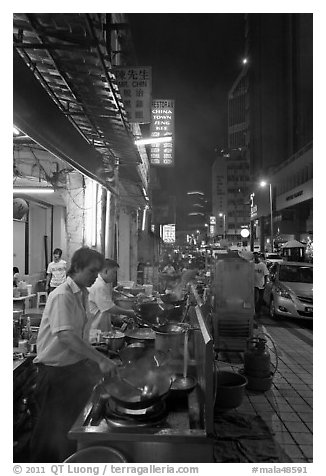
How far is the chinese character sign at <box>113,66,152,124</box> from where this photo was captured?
7000 millimetres

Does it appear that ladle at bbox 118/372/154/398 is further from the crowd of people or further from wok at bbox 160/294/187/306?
wok at bbox 160/294/187/306

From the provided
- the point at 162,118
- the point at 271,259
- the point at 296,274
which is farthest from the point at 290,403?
the point at 271,259

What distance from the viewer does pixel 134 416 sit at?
2826mm

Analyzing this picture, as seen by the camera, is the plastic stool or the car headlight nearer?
the car headlight

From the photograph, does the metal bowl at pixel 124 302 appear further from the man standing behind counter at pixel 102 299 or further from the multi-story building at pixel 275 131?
the multi-story building at pixel 275 131

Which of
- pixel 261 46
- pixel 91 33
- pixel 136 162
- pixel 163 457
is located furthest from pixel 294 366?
pixel 261 46

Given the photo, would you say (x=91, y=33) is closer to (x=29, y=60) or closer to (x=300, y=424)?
(x=29, y=60)

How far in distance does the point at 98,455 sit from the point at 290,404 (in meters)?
3.75

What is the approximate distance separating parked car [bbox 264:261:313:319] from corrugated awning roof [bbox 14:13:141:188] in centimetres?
755

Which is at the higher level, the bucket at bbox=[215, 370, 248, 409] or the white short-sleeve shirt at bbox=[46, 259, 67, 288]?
the white short-sleeve shirt at bbox=[46, 259, 67, 288]

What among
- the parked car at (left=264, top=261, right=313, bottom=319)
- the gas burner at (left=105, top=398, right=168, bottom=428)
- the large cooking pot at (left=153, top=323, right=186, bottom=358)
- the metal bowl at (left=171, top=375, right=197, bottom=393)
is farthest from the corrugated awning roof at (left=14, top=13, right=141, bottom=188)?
the parked car at (left=264, top=261, right=313, bottom=319)

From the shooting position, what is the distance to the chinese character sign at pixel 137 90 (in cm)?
700

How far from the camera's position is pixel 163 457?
2.76 meters

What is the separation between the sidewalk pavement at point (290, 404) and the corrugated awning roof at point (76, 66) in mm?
4542
